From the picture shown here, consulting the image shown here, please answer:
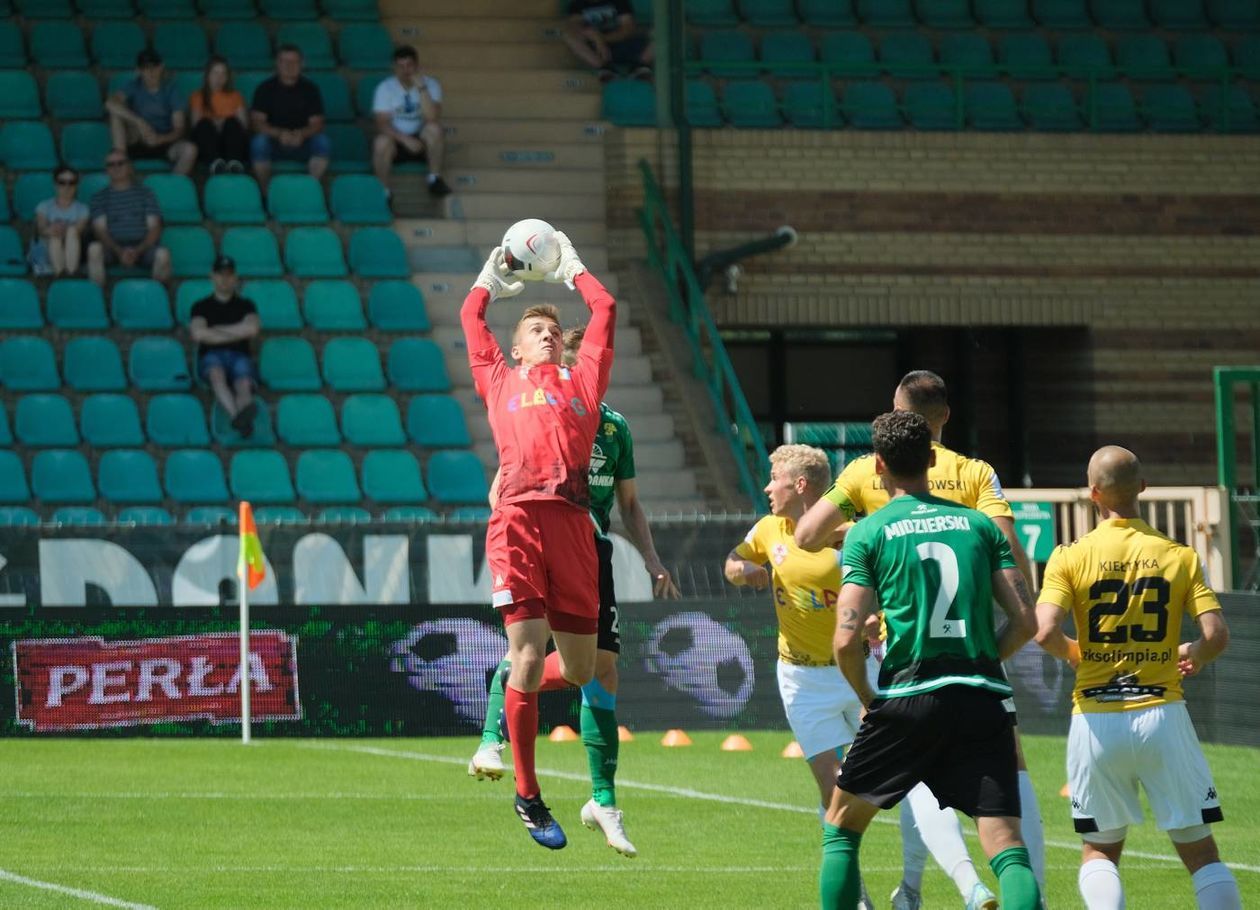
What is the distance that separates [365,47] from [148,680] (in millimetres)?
9513

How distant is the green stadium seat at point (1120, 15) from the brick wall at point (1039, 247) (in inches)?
94.2

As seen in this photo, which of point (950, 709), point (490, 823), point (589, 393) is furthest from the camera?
point (490, 823)

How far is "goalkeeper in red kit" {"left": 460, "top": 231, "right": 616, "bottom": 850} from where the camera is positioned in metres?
8.34

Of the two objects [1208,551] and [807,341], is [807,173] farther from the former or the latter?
[1208,551]

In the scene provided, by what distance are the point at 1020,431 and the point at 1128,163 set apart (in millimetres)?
3423

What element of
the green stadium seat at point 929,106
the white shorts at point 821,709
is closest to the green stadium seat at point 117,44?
the green stadium seat at point 929,106

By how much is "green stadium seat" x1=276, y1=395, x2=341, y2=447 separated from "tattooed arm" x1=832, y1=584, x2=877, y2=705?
13867mm

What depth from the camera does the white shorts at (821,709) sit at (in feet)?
30.3

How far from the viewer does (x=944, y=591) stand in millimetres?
6832

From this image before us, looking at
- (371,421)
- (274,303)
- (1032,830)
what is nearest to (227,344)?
(274,303)

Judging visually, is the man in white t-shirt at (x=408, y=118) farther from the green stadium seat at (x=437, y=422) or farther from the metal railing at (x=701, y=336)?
the green stadium seat at (x=437, y=422)

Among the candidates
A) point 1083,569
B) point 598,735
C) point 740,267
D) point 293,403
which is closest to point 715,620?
point 293,403

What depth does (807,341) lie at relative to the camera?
86.0 ft

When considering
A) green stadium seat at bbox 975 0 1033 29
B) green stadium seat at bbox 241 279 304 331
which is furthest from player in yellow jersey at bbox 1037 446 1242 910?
green stadium seat at bbox 975 0 1033 29
